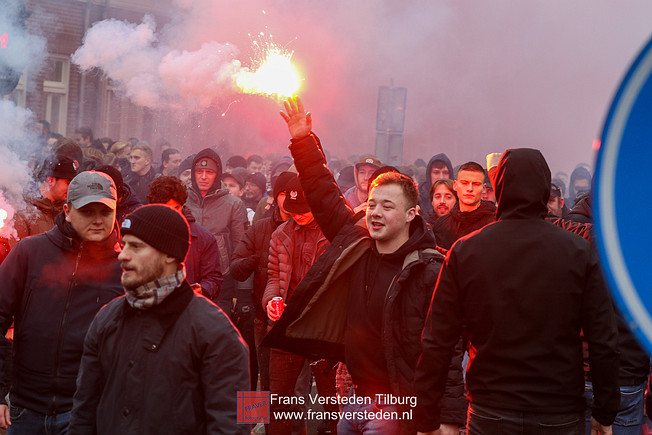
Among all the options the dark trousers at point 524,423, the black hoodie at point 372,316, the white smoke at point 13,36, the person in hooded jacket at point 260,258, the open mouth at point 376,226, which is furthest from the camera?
the white smoke at point 13,36

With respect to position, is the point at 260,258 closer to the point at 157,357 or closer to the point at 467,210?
the point at 467,210

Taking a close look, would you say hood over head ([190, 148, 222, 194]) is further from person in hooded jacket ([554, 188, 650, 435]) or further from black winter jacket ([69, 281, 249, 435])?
black winter jacket ([69, 281, 249, 435])

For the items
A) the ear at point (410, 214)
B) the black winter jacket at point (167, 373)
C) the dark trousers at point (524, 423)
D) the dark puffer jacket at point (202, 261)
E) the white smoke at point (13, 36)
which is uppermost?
the white smoke at point (13, 36)

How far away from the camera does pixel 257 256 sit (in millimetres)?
6293

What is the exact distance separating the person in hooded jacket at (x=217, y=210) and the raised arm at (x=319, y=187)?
9.02 ft

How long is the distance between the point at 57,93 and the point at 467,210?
1792 centimetres

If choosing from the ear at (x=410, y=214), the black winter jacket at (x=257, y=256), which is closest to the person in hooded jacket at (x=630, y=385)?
the ear at (x=410, y=214)

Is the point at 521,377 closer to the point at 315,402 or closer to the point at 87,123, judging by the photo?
the point at 315,402

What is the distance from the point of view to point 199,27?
51.3 feet

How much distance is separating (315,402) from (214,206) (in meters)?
2.29

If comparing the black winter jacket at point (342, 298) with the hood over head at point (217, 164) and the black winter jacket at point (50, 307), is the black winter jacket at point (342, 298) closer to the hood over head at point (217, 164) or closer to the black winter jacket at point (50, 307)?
the black winter jacket at point (50, 307)

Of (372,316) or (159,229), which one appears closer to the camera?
(159,229)

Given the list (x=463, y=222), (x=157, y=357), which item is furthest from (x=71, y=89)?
(x=157, y=357)

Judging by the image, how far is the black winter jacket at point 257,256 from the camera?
6262mm
